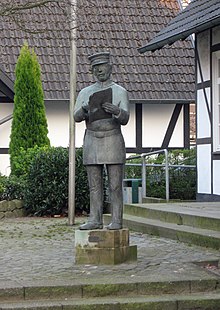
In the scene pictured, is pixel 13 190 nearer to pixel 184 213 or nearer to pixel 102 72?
pixel 184 213

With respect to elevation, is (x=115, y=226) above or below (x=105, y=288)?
above

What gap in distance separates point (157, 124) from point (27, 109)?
15.0 feet

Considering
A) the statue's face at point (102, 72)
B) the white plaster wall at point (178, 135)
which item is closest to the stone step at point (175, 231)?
the statue's face at point (102, 72)

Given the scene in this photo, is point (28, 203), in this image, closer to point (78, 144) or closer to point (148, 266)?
point (78, 144)

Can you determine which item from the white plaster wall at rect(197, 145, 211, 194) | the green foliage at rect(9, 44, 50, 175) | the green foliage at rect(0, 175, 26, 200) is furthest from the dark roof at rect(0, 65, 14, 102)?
the white plaster wall at rect(197, 145, 211, 194)

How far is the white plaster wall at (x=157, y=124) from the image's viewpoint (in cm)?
2627

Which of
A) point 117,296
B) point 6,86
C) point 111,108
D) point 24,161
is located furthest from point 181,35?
point 117,296

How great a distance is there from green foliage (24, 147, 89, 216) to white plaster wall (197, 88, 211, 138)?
9.19ft

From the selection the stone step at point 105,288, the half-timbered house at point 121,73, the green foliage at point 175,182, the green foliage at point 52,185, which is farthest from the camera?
the half-timbered house at point 121,73

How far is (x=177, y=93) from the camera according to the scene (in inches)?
1019

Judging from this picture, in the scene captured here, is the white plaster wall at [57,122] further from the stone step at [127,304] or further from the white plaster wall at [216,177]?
the stone step at [127,304]

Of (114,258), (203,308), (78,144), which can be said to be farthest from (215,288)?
(78,144)

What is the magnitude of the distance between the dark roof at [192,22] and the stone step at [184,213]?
3.44 m

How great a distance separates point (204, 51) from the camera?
60.8 feet
